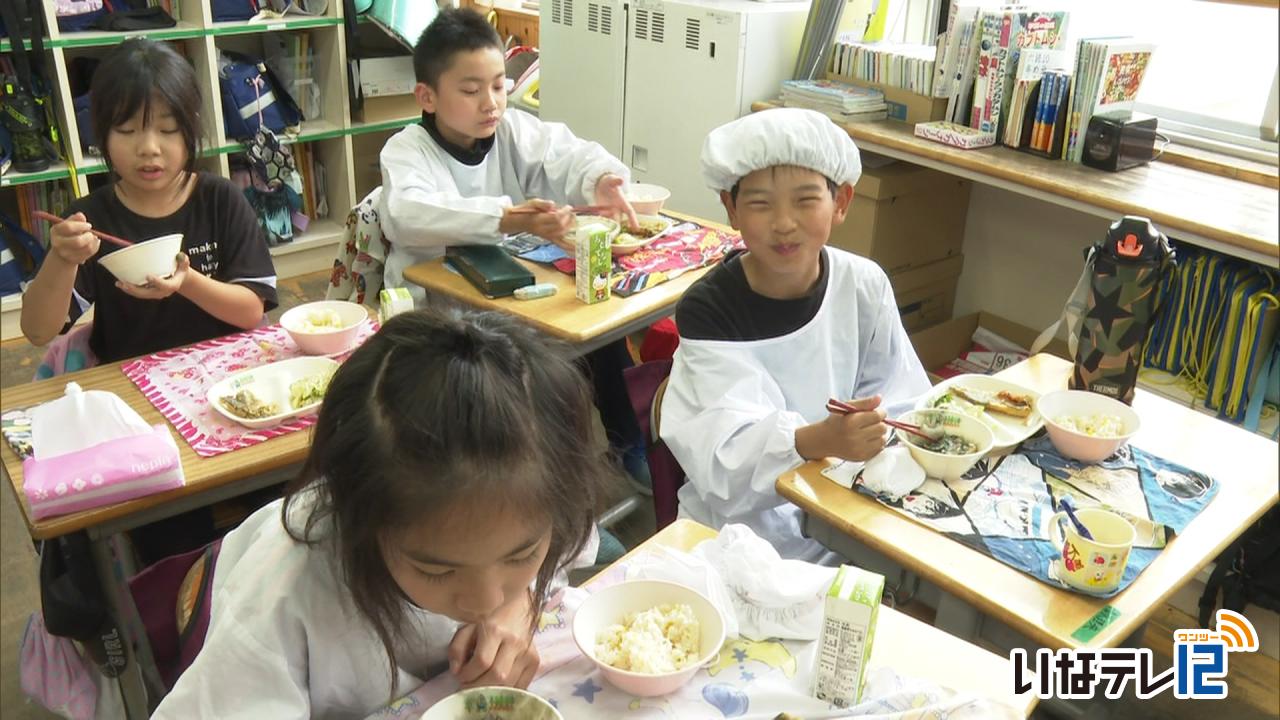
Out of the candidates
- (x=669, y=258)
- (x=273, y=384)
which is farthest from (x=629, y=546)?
(x=273, y=384)

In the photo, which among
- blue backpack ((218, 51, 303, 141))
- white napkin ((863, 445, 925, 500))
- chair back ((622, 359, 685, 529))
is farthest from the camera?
blue backpack ((218, 51, 303, 141))

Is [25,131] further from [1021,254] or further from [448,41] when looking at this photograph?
[1021,254]

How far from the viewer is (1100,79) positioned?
274 cm

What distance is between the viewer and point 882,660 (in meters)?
1.06

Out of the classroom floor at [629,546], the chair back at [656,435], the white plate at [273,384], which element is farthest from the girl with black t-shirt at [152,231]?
the chair back at [656,435]

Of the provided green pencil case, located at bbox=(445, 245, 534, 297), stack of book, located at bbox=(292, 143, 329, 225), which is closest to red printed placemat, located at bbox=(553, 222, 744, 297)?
green pencil case, located at bbox=(445, 245, 534, 297)

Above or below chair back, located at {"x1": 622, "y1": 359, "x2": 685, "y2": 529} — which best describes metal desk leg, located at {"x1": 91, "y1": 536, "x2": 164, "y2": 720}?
below

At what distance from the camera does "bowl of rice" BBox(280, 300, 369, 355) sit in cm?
183

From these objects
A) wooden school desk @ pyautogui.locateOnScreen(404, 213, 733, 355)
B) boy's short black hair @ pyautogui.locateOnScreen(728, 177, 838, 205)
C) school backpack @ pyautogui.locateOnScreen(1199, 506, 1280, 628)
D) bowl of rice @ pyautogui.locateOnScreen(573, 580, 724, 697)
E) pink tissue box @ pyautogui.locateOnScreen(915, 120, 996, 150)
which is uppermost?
boy's short black hair @ pyautogui.locateOnScreen(728, 177, 838, 205)

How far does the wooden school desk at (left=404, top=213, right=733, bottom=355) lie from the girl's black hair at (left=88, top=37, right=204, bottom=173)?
2.02ft

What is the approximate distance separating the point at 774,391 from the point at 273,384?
0.88 m

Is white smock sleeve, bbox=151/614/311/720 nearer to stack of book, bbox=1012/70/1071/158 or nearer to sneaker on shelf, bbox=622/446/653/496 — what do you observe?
sneaker on shelf, bbox=622/446/653/496

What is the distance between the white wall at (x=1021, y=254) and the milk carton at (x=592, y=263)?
179 centimetres

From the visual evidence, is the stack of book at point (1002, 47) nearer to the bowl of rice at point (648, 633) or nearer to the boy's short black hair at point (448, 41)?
the boy's short black hair at point (448, 41)
